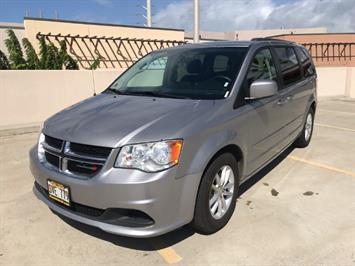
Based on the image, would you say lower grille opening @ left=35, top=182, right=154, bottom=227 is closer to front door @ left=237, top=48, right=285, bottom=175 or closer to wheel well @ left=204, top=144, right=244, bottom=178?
wheel well @ left=204, top=144, right=244, bottom=178

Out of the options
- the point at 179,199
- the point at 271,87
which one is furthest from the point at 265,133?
the point at 179,199

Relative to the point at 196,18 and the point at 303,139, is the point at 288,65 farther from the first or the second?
the point at 196,18

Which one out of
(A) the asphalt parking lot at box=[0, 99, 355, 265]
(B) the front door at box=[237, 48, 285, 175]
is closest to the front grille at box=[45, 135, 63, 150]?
(A) the asphalt parking lot at box=[0, 99, 355, 265]

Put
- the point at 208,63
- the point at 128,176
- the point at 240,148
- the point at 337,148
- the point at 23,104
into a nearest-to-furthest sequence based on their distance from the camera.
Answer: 1. the point at 128,176
2. the point at 240,148
3. the point at 208,63
4. the point at 337,148
5. the point at 23,104

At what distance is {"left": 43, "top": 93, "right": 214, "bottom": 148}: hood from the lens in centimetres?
288

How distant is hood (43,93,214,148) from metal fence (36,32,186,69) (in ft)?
35.7

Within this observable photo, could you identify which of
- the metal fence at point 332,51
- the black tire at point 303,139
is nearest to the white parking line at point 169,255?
the black tire at point 303,139

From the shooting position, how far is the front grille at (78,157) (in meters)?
2.85

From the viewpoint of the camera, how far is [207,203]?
10.4ft

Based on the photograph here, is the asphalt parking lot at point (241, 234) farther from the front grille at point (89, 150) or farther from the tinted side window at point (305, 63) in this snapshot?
the tinted side window at point (305, 63)

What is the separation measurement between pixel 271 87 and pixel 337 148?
11.4 feet

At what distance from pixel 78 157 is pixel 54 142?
45 cm

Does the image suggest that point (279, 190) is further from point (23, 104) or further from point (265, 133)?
point (23, 104)

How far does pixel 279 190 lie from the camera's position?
446cm
